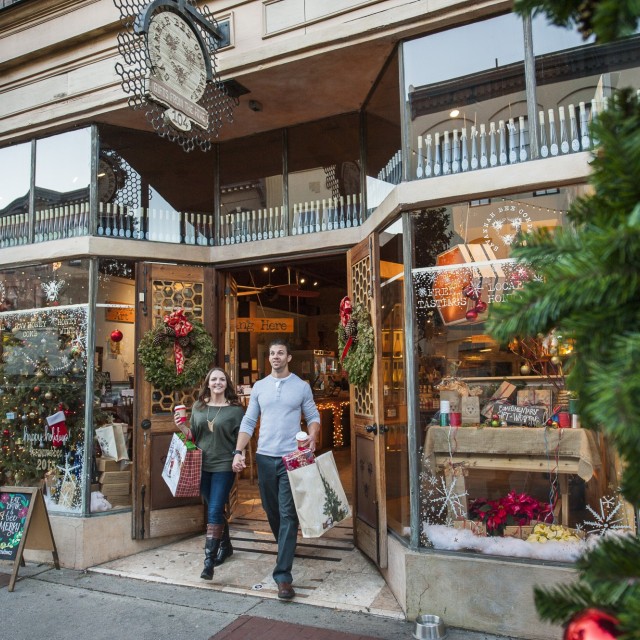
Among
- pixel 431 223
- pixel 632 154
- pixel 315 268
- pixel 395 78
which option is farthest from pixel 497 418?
pixel 315 268

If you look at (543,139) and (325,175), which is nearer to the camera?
(543,139)

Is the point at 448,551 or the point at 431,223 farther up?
the point at 431,223

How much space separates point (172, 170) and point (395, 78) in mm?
2881

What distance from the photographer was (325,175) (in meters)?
6.11

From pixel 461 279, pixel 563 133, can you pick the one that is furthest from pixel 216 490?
pixel 563 133

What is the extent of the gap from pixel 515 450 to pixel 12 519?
440 centimetres

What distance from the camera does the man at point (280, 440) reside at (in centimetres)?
448

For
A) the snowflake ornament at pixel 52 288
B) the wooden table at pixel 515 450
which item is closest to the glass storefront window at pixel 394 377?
the wooden table at pixel 515 450

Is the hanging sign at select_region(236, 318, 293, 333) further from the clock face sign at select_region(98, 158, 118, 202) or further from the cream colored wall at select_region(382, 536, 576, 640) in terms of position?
the cream colored wall at select_region(382, 536, 576, 640)

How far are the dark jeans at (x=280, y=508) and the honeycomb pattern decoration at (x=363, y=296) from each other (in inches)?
39.2

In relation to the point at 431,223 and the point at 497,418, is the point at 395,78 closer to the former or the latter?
the point at 431,223

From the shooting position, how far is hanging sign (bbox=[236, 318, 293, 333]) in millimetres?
10173

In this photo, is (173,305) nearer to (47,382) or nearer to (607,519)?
(47,382)

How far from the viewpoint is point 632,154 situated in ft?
4.25
